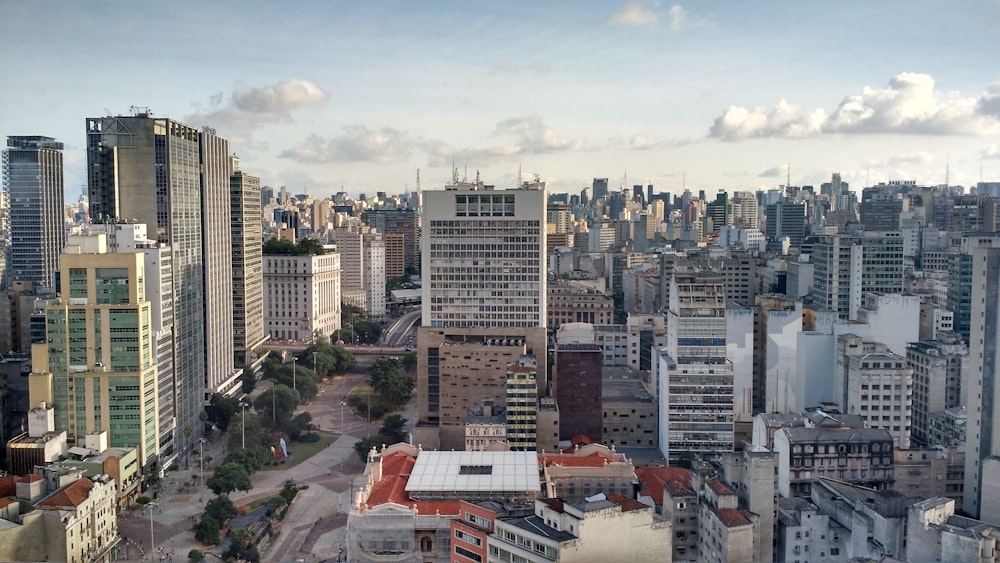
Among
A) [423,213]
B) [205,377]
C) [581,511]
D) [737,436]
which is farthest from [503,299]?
[581,511]

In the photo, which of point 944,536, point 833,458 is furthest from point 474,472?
point 944,536

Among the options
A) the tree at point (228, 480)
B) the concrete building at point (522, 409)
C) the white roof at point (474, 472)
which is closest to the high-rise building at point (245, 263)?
the tree at point (228, 480)

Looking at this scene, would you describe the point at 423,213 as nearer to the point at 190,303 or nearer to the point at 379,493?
the point at 190,303

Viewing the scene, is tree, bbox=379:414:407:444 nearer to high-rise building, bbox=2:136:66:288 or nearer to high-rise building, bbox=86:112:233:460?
high-rise building, bbox=86:112:233:460

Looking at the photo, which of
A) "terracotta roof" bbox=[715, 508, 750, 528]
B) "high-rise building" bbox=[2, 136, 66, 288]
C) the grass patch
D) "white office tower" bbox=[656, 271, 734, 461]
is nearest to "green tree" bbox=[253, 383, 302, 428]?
the grass patch

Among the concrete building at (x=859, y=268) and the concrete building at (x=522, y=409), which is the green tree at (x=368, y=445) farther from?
the concrete building at (x=859, y=268)
